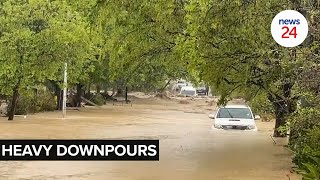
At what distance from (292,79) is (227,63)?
2951 millimetres

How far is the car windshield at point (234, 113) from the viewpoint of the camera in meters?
22.5

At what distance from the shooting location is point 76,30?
97.0ft

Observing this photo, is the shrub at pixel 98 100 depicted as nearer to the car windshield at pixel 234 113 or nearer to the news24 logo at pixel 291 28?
the car windshield at pixel 234 113

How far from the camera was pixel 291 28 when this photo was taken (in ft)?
28.4

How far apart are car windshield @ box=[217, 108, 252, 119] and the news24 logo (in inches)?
548

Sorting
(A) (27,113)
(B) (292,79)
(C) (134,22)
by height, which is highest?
(C) (134,22)

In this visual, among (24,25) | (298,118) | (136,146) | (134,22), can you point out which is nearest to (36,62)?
(24,25)

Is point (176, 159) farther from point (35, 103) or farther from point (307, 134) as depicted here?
point (35, 103)

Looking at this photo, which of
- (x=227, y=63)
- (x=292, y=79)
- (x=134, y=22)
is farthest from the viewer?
(x=134, y=22)

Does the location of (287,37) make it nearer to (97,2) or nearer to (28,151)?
(28,151)

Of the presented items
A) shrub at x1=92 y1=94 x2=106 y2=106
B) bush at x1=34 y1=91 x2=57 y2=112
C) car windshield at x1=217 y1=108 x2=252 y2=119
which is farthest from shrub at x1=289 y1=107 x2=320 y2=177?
shrub at x1=92 y1=94 x2=106 y2=106

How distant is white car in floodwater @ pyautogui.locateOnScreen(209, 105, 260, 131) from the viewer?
21.8 m

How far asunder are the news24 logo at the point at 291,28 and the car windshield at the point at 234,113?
13.9 meters
